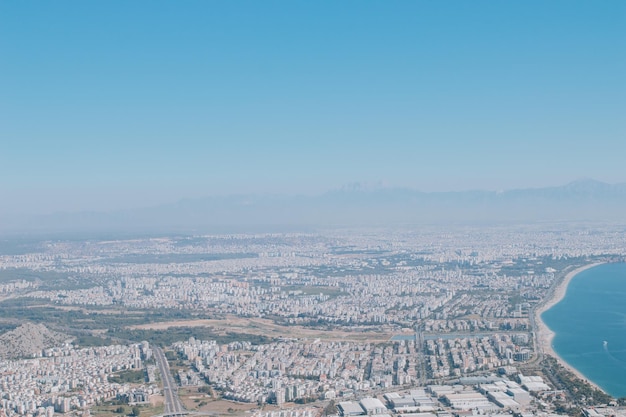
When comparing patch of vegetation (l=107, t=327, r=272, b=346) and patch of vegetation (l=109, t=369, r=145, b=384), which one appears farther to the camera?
patch of vegetation (l=107, t=327, r=272, b=346)

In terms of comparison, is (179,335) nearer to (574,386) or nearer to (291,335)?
(291,335)

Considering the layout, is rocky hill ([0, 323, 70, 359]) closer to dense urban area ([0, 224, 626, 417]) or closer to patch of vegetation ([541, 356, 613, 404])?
dense urban area ([0, 224, 626, 417])

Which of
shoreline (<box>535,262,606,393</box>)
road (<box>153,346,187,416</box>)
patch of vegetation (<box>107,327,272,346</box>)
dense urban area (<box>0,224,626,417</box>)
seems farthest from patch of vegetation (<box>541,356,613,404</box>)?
patch of vegetation (<box>107,327,272,346</box>)

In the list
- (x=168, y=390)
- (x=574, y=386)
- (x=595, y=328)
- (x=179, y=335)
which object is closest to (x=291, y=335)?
(x=179, y=335)

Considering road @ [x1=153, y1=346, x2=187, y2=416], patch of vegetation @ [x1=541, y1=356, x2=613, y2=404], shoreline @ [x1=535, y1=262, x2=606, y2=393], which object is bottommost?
road @ [x1=153, y1=346, x2=187, y2=416]

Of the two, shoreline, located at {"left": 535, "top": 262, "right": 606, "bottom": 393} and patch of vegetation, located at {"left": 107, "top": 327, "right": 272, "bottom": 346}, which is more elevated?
shoreline, located at {"left": 535, "top": 262, "right": 606, "bottom": 393}

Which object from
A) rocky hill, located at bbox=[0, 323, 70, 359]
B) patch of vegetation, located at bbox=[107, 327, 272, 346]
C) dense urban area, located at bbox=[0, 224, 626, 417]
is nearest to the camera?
dense urban area, located at bbox=[0, 224, 626, 417]

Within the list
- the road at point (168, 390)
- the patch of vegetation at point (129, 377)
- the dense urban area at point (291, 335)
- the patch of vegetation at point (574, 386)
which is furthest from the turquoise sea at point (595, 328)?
the patch of vegetation at point (129, 377)
